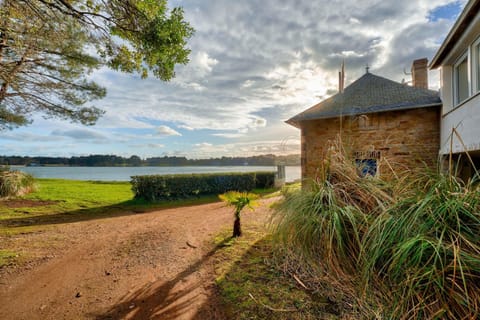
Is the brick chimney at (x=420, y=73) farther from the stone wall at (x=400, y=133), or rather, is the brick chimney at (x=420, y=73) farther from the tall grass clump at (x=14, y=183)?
the tall grass clump at (x=14, y=183)

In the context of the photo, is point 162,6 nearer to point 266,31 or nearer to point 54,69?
point 266,31

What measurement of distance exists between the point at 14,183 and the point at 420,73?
18321 millimetres

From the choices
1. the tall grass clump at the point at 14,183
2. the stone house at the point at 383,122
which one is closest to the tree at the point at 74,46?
the tall grass clump at the point at 14,183

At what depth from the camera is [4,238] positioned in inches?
198

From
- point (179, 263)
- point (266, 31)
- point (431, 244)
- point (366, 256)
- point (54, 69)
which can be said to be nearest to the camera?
point (431, 244)

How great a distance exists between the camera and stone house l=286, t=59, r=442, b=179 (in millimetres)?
Answer: 5863

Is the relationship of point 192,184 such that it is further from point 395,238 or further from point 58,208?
point 395,238

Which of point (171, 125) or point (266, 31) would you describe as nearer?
point (266, 31)

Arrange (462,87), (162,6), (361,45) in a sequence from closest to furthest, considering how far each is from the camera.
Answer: (162,6)
(462,87)
(361,45)

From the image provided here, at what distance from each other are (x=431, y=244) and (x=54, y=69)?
10618mm

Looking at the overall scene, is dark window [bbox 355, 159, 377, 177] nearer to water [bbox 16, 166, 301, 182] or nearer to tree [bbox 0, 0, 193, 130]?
tree [bbox 0, 0, 193, 130]

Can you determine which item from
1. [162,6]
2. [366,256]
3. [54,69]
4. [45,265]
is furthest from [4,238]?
[366,256]

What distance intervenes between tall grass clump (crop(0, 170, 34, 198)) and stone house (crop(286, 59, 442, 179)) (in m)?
12.5

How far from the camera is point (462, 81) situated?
4.95m
